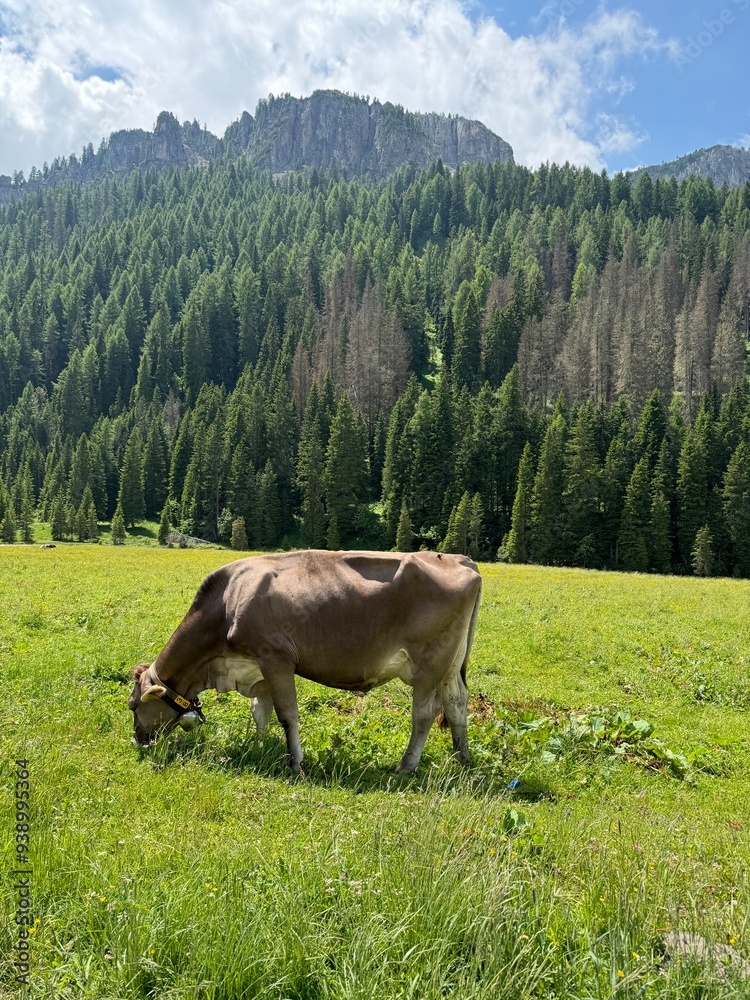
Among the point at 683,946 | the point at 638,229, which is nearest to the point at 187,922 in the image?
the point at 683,946

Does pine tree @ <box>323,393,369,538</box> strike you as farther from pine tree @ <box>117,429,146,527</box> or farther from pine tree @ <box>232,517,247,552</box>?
pine tree @ <box>117,429,146,527</box>

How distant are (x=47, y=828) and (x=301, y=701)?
6.51 m

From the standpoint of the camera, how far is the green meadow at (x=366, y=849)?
3.63 metres

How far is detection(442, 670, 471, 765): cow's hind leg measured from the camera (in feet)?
30.2

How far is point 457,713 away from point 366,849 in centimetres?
459

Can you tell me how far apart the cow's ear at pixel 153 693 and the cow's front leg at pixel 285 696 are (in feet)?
4.87

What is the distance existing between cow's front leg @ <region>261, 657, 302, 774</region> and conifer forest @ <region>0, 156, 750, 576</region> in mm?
70632

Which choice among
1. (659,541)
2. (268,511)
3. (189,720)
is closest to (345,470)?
(268,511)

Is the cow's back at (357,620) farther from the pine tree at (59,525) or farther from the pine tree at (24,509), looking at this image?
the pine tree at (24,509)

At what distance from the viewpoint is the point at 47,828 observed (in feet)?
17.1

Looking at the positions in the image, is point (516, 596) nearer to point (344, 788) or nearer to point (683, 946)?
point (344, 788)

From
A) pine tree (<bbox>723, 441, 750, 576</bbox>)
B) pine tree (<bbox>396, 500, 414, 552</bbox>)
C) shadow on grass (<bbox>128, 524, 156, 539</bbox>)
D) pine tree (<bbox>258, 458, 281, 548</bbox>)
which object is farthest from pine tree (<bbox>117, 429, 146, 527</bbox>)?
pine tree (<bbox>723, 441, 750, 576</bbox>)

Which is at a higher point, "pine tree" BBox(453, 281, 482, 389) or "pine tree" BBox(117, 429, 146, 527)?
"pine tree" BBox(453, 281, 482, 389)

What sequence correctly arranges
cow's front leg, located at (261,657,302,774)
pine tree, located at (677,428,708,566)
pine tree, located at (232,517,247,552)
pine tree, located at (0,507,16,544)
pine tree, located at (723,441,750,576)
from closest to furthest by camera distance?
cow's front leg, located at (261,657,302,774)
pine tree, located at (723,441,750,576)
pine tree, located at (677,428,708,566)
pine tree, located at (232,517,247,552)
pine tree, located at (0,507,16,544)
